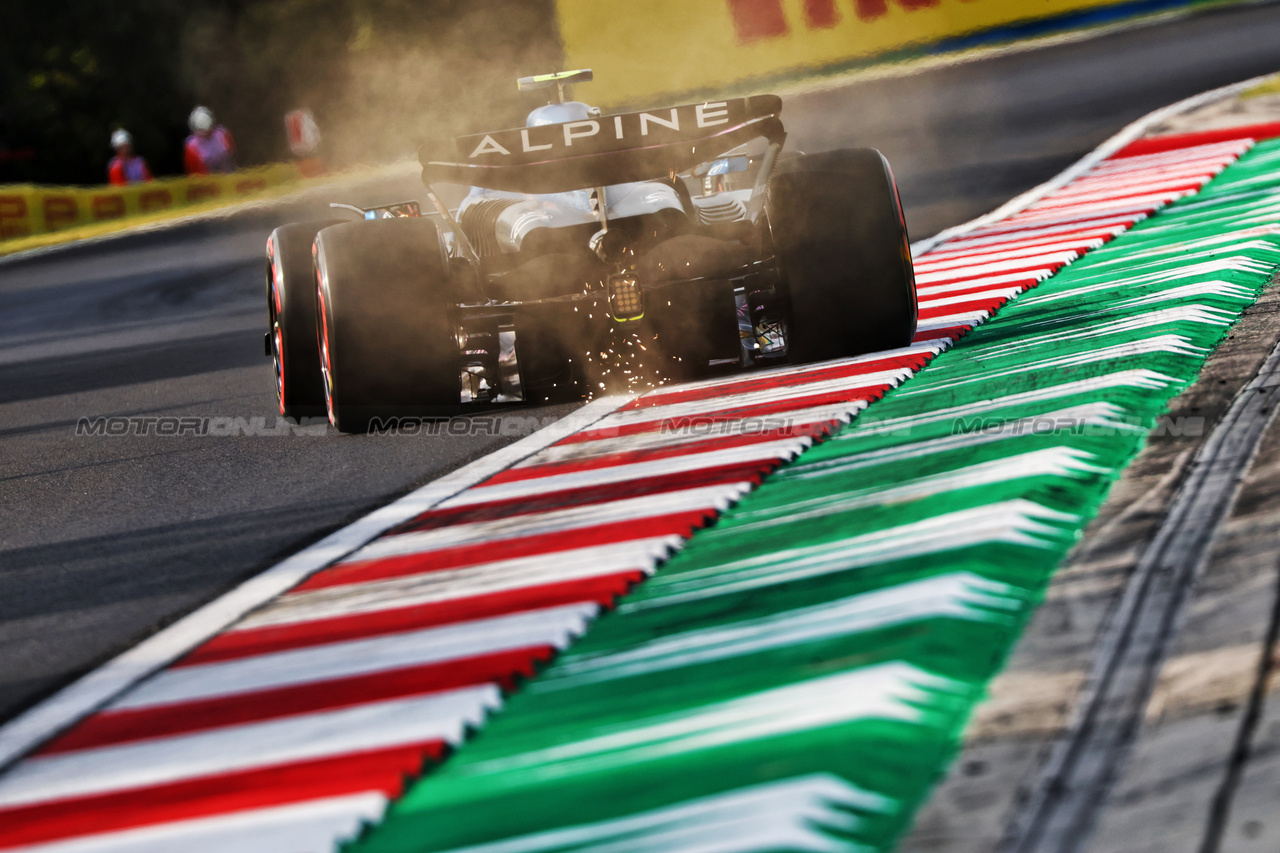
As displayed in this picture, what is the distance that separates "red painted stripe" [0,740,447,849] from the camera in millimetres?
2564

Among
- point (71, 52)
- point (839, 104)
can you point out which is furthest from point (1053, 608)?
point (71, 52)

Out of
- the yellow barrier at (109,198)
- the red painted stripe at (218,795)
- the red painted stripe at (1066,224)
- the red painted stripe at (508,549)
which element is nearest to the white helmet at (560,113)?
the red painted stripe at (508,549)

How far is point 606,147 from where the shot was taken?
17.7ft

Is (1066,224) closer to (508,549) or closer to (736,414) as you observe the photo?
(736,414)

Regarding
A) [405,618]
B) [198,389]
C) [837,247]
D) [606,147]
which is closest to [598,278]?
[606,147]

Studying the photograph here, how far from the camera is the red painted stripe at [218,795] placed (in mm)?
2564

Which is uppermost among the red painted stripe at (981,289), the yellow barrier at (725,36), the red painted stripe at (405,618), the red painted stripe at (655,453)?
the yellow barrier at (725,36)

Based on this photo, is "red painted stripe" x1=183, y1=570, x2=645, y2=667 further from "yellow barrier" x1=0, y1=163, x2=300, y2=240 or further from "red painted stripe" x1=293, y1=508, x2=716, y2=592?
"yellow barrier" x1=0, y1=163, x2=300, y2=240

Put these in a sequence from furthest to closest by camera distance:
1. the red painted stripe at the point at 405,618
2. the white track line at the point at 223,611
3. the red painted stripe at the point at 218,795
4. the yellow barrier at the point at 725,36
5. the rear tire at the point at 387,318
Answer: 1. the yellow barrier at the point at 725,36
2. the rear tire at the point at 387,318
3. the red painted stripe at the point at 405,618
4. the white track line at the point at 223,611
5. the red painted stripe at the point at 218,795

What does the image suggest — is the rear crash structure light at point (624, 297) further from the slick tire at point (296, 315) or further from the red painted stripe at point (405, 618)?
the red painted stripe at point (405, 618)

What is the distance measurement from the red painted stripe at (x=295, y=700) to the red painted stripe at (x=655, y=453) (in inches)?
62.7

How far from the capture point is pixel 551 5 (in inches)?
980

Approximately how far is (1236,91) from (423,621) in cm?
1334

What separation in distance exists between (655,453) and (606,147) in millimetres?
1272
